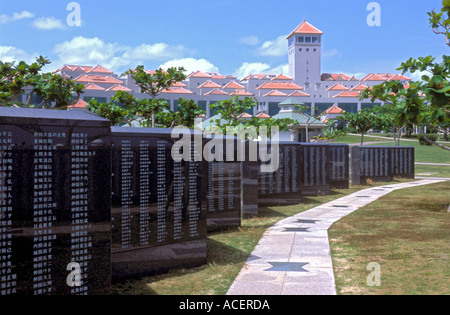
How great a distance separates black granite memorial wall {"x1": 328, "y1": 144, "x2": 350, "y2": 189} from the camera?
17.5 metres

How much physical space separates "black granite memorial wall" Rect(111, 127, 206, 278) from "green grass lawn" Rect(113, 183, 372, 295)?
0.23 m

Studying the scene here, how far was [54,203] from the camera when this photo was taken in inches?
162

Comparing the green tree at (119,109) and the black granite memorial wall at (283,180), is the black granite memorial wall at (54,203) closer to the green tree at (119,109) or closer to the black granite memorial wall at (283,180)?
the black granite memorial wall at (283,180)

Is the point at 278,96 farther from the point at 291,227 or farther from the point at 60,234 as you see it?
the point at 60,234

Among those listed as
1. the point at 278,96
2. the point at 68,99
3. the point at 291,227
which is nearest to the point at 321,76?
the point at 278,96

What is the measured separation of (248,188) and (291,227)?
5.56 feet

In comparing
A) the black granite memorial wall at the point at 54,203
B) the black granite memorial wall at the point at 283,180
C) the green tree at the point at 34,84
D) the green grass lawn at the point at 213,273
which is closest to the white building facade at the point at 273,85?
the green tree at the point at 34,84

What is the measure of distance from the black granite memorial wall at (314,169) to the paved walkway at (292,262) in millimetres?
4269

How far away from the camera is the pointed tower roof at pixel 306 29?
351ft

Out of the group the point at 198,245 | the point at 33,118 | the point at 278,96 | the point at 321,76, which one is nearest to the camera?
the point at 33,118

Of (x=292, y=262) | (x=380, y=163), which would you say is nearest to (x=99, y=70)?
(x=380, y=163)

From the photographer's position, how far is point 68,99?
17891 mm

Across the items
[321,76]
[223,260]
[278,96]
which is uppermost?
[321,76]
